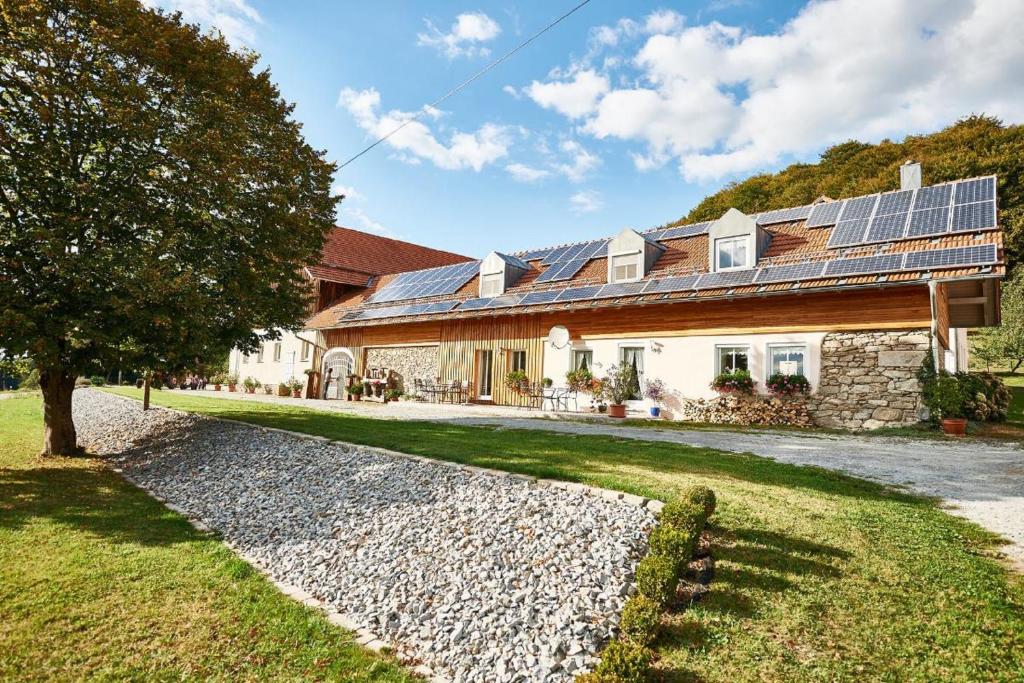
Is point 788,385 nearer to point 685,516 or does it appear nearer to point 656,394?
point 656,394

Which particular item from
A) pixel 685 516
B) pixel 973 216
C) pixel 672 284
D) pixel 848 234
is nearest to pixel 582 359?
pixel 672 284

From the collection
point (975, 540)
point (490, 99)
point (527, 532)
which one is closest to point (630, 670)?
point (527, 532)

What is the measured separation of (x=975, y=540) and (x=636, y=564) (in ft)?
9.36

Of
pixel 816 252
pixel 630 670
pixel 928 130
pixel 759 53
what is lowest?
pixel 630 670

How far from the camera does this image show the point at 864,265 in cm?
1286

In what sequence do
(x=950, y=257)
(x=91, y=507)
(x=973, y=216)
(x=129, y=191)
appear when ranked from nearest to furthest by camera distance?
(x=91, y=507) → (x=129, y=191) → (x=950, y=257) → (x=973, y=216)

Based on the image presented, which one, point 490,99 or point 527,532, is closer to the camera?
point 527,532

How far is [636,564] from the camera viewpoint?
4086 mm

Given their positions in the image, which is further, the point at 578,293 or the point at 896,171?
the point at 896,171

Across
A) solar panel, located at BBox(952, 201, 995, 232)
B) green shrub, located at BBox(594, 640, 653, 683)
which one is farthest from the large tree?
solar panel, located at BBox(952, 201, 995, 232)

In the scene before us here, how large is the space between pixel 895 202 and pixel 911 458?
10.2 metres

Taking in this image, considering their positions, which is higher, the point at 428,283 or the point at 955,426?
the point at 428,283

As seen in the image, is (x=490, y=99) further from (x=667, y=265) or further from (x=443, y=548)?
(x=443, y=548)

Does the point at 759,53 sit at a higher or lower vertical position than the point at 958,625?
higher
